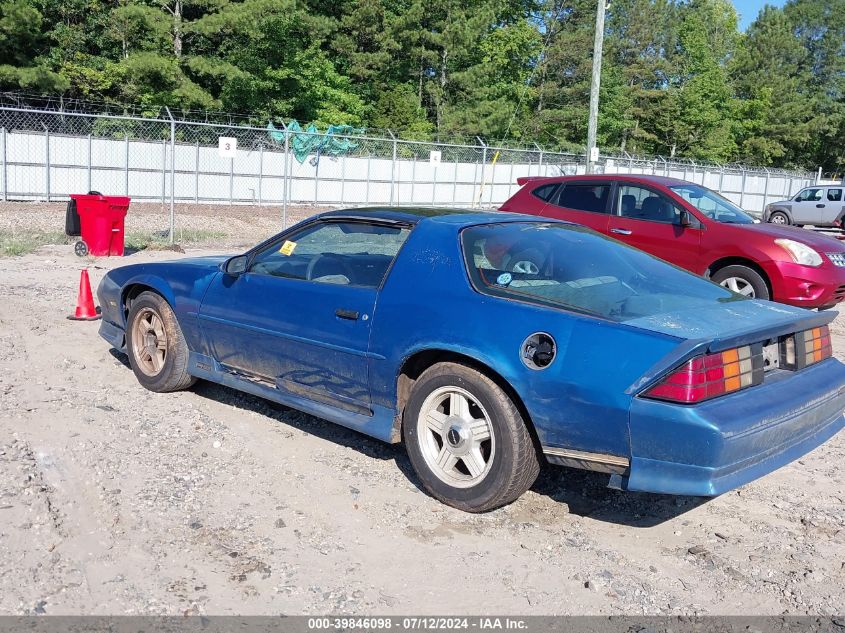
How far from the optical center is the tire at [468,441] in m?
4.00

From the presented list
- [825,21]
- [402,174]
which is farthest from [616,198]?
[825,21]

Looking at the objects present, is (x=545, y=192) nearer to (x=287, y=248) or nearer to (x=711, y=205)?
(x=711, y=205)

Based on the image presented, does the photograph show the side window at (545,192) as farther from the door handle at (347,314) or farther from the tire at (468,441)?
the tire at (468,441)

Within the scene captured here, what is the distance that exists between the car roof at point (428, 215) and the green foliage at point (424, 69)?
2294cm

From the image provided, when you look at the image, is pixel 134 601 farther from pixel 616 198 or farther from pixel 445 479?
pixel 616 198

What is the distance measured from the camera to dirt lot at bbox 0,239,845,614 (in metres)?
3.40

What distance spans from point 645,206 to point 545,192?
4.88 ft

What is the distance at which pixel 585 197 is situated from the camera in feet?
35.8

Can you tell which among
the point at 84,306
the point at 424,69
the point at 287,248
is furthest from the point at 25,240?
the point at 424,69

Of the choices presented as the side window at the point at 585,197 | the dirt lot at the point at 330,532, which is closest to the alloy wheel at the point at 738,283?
the side window at the point at 585,197

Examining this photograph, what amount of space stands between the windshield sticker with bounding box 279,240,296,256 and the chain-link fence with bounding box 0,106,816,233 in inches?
599

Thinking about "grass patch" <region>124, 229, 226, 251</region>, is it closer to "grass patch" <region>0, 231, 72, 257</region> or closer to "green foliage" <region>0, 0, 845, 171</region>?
"grass patch" <region>0, 231, 72, 257</region>

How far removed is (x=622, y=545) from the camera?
3.98 m

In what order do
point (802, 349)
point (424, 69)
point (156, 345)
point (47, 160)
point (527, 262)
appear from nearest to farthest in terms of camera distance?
point (802, 349)
point (527, 262)
point (156, 345)
point (47, 160)
point (424, 69)
